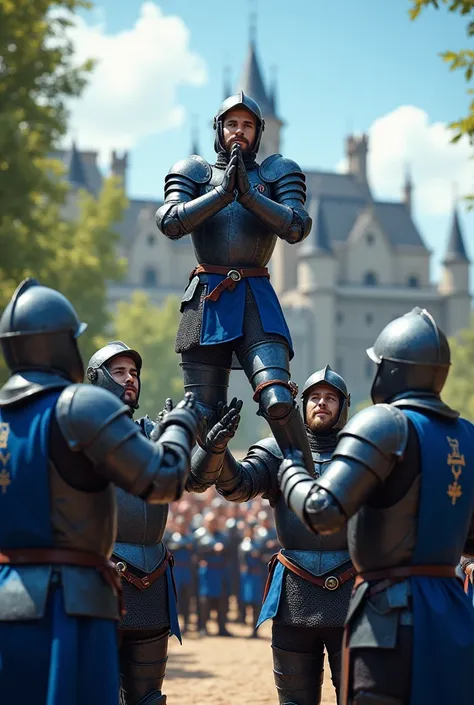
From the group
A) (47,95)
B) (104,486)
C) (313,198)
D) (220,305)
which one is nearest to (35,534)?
(104,486)

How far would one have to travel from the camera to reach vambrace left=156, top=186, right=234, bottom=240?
22.0ft

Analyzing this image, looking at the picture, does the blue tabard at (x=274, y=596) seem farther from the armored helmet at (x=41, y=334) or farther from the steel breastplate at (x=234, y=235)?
the armored helmet at (x=41, y=334)

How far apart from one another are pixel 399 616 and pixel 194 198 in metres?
2.68

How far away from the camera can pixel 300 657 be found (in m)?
7.66

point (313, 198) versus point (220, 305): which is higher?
point (313, 198)

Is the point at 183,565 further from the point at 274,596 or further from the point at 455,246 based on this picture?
the point at 455,246

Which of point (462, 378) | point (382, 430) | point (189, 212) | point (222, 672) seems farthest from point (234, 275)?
point (462, 378)

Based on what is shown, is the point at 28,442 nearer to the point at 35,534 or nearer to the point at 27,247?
the point at 35,534

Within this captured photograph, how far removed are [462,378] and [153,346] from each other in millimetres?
18382

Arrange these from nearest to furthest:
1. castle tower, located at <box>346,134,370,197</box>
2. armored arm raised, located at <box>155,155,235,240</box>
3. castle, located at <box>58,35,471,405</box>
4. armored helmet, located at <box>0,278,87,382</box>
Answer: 1. armored helmet, located at <box>0,278,87,382</box>
2. armored arm raised, located at <box>155,155,235,240</box>
3. castle, located at <box>58,35,471,405</box>
4. castle tower, located at <box>346,134,370,197</box>

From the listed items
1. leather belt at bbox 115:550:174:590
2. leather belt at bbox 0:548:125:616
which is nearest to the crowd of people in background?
leather belt at bbox 115:550:174:590

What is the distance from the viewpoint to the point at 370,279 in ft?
327

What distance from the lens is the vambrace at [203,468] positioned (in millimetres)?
7230

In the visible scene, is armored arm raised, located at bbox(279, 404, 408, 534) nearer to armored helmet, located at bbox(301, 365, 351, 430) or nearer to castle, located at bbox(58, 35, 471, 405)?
armored helmet, located at bbox(301, 365, 351, 430)
